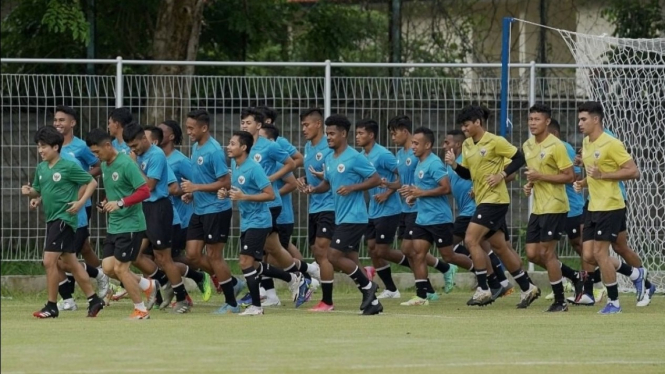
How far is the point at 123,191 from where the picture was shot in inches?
540

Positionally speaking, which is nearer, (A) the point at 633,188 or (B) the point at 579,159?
(B) the point at 579,159

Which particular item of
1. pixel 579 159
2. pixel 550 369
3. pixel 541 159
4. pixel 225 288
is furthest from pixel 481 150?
pixel 550 369

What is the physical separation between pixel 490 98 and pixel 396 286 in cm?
270

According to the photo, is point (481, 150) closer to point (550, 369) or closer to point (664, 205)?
point (664, 205)

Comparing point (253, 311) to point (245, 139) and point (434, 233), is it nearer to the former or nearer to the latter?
point (245, 139)

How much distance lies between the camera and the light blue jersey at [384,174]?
16359mm

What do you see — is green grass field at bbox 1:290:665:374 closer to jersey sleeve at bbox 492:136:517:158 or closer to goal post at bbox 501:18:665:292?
jersey sleeve at bbox 492:136:517:158

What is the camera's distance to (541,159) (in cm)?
1501

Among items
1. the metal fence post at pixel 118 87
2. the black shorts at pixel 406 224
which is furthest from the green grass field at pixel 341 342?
the metal fence post at pixel 118 87

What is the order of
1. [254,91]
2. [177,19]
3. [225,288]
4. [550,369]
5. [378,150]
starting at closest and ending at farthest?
[550,369], [225,288], [378,150], [254,91], [177,19]

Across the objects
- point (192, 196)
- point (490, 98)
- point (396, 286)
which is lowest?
point (396, 286)

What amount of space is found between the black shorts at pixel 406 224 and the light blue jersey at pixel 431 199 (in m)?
0.25

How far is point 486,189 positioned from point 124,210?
3932mm

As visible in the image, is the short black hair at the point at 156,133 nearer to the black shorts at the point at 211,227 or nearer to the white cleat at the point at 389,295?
the black shorts at the point at 211,227
